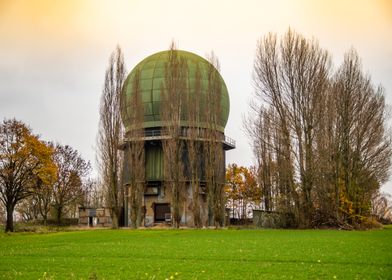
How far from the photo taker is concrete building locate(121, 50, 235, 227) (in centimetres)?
3794

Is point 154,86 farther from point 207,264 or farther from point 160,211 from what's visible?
point 207,264

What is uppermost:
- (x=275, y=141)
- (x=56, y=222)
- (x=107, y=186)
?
(x=275, y=141)

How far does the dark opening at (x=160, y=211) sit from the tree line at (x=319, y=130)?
10.4m

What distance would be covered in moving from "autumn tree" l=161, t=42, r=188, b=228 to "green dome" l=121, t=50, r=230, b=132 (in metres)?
1.31

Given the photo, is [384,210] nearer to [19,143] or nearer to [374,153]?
[374,153]

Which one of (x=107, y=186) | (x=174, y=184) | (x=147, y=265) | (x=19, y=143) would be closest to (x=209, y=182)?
(x=174, y=184)

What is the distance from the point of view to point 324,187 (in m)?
32.1

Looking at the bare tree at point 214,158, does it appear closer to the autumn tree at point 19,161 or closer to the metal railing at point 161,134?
the metal railing at point 161,134

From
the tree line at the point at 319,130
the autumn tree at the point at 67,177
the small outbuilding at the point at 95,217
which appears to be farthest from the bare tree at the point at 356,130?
the autumn tree at the point at 67,177

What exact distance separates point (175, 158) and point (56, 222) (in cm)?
2087

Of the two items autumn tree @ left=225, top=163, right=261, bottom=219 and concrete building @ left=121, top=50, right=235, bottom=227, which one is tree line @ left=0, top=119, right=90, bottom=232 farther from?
autumn tree @ left=225, top=163, right=261, bottom=219

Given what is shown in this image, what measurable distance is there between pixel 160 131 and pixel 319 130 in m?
13.8

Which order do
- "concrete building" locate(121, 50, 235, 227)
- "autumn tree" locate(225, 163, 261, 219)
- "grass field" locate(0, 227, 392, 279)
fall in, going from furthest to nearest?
"autumn tree" locate(225, 163, 261, 219)
"concrete building" locate(121, 50, 235, 227)
"grass field" locate(0, 227, 392, 279)

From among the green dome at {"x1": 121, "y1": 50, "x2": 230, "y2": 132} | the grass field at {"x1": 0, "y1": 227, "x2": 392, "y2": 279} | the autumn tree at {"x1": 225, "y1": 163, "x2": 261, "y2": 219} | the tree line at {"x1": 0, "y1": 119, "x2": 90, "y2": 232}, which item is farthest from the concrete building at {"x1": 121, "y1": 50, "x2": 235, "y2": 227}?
the grass field at {"x1": 0, "y1": 227, "x2": 392, "y2": 279}
